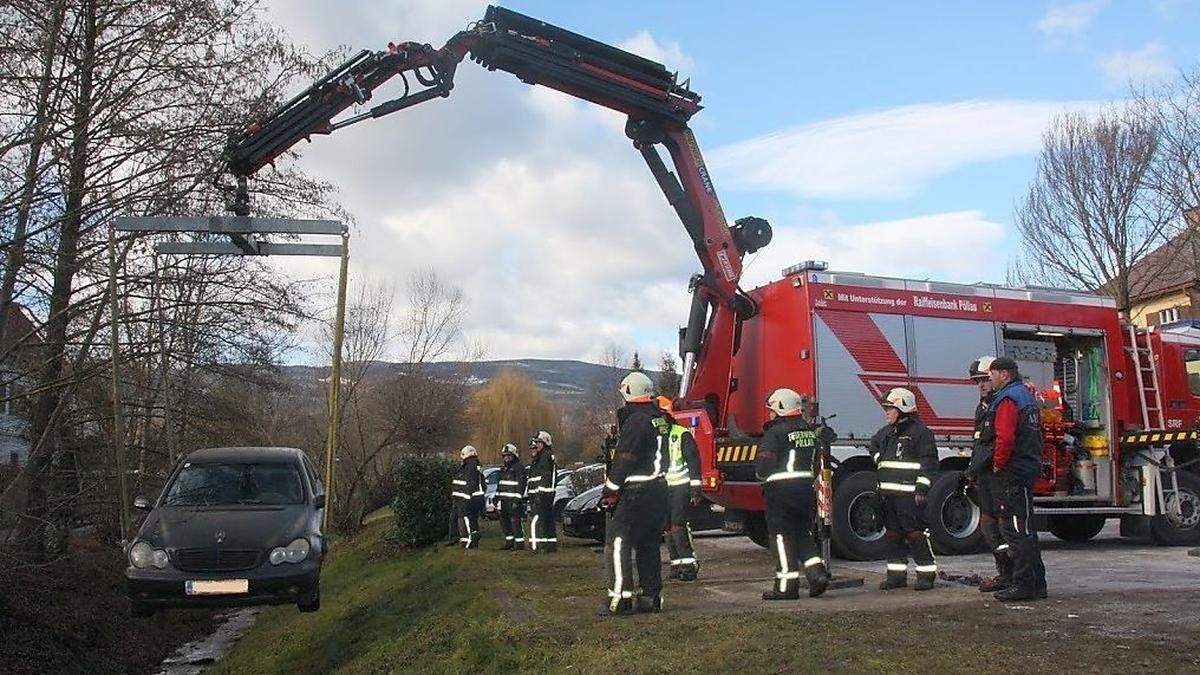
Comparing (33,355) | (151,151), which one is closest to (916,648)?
(151,151)

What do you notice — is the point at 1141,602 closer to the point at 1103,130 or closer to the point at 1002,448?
the point at 1002,448

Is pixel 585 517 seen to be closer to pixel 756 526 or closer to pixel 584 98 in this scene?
pixel 756 526

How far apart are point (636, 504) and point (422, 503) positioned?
38.3 feet

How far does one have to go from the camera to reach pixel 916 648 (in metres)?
6.08

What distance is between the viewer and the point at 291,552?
363 inches

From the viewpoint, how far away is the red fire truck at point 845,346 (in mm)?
11500

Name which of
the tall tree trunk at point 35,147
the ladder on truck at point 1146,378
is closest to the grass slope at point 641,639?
the tall tree trunk at point 35,147

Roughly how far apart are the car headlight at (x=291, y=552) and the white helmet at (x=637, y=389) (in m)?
3.48

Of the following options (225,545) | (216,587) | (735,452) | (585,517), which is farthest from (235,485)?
(585,517)

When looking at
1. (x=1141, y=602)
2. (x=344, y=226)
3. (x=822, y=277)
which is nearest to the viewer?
(x=1141, y=602)

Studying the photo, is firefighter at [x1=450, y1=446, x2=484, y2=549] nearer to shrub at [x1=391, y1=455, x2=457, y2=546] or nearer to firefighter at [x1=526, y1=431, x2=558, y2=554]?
firefighter at [x1=526, y1=431, x2=558, y2=554]

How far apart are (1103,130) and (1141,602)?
21.7 m

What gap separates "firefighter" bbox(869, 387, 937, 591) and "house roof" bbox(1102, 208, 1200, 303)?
1796 cm

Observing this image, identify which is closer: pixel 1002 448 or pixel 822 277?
pixel 1002 448
